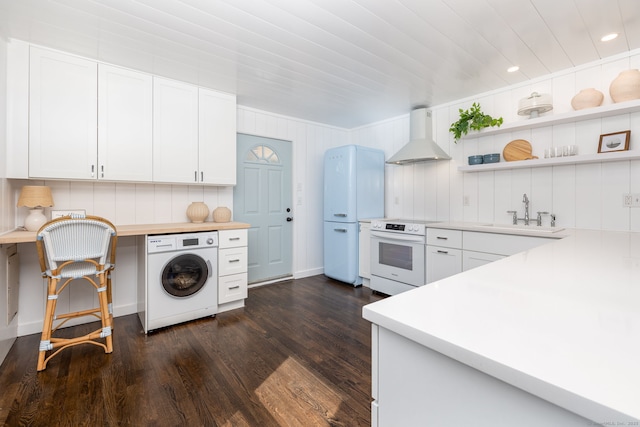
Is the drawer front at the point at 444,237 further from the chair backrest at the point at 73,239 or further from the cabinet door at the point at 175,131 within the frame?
the chair backrest at the point at 73,239

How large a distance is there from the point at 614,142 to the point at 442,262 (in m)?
1.73

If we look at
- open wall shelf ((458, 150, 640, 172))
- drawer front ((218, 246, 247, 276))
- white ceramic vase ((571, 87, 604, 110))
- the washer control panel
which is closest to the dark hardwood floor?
drawer front ((218, 246, 247, 276))

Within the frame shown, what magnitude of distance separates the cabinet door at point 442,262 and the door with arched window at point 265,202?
1962 millimetres

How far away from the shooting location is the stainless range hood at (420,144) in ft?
11.3

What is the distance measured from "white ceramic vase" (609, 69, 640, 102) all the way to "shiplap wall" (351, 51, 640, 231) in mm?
174

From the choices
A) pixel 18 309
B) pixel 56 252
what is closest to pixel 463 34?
pixel 56 252

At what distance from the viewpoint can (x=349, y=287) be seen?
3961mm

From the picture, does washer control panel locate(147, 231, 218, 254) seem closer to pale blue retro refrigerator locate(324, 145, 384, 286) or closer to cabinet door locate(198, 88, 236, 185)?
cabinet door locate(198, 88, 236, 185)

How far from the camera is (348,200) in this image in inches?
155

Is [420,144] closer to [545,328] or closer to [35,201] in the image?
[545,328]

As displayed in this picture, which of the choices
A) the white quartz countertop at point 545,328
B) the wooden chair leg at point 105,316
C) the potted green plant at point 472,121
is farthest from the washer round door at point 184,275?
the potted green plant at point 472,121

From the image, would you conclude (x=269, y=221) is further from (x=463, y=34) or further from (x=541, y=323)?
(x=541, y=323)

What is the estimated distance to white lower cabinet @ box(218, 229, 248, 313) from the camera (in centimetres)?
296

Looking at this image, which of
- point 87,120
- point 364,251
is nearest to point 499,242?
point 364,251
